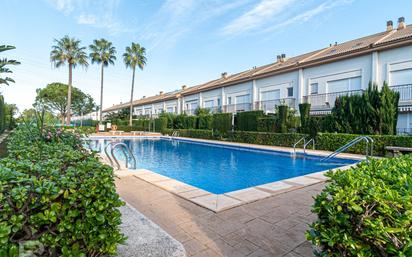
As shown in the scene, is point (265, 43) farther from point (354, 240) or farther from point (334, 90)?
point (354, 240)

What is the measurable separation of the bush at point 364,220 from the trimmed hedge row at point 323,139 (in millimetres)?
12017

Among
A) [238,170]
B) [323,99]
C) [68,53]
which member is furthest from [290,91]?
[68,53]

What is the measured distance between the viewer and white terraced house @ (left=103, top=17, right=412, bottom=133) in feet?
47.8

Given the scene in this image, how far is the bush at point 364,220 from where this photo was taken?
59.1 inches

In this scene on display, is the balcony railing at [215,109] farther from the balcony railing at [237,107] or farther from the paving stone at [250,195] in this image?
the paving stone at [250,195]

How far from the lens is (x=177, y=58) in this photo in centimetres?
2409

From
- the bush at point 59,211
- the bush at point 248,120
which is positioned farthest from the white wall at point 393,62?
the bush at point 59,211

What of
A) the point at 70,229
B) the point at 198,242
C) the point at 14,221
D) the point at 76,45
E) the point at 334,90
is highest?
the point at 76,45

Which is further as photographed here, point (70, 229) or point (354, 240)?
point (70, 229)

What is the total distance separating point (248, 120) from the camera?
19.7 meters

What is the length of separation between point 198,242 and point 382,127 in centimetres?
1394

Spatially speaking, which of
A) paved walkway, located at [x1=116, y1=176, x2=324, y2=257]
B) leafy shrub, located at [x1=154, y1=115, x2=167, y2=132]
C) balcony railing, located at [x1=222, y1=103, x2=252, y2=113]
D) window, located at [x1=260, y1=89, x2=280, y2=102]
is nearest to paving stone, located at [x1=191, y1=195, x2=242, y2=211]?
paved walkway, located at [x1=116, y1=176, x2=324, y2=257]

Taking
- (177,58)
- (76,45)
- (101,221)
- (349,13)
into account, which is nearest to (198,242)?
(101,221)

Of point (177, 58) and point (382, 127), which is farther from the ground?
point (177, 58)
